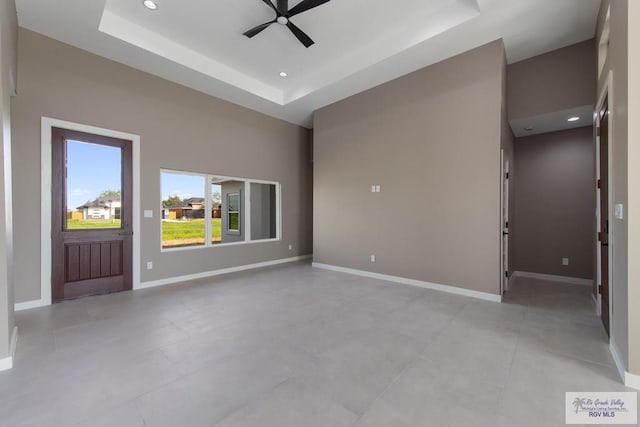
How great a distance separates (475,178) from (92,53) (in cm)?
603

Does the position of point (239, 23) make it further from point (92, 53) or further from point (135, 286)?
point (135, 286)

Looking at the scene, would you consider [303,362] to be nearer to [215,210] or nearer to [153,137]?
[215,210]

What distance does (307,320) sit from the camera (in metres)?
3.13

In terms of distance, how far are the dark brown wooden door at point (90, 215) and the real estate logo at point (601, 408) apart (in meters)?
5.45

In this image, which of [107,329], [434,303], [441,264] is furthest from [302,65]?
[107,329]

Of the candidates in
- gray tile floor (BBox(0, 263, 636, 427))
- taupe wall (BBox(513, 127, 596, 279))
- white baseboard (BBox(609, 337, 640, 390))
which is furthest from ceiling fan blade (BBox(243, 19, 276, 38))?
taupe wall (BBox(513, 127, 596, 279))

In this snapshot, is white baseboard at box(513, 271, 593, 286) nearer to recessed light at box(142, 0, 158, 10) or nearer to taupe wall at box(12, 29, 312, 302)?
taupe wall at box(12, 29, 312, 302)

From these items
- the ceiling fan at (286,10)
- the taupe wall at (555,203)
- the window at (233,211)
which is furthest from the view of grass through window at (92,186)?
the taupe wall at (555,203)

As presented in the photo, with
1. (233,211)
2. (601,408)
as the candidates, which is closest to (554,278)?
(601,408)

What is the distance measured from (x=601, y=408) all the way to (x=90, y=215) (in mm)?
5926

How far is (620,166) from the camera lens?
214cm

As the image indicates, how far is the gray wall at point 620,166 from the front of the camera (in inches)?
78.5

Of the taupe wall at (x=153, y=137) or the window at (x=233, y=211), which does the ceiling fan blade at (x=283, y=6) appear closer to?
the taupe wall at (x=153, y=137)

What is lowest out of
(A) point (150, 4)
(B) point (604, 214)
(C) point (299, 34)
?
(B) point (604, 214)
